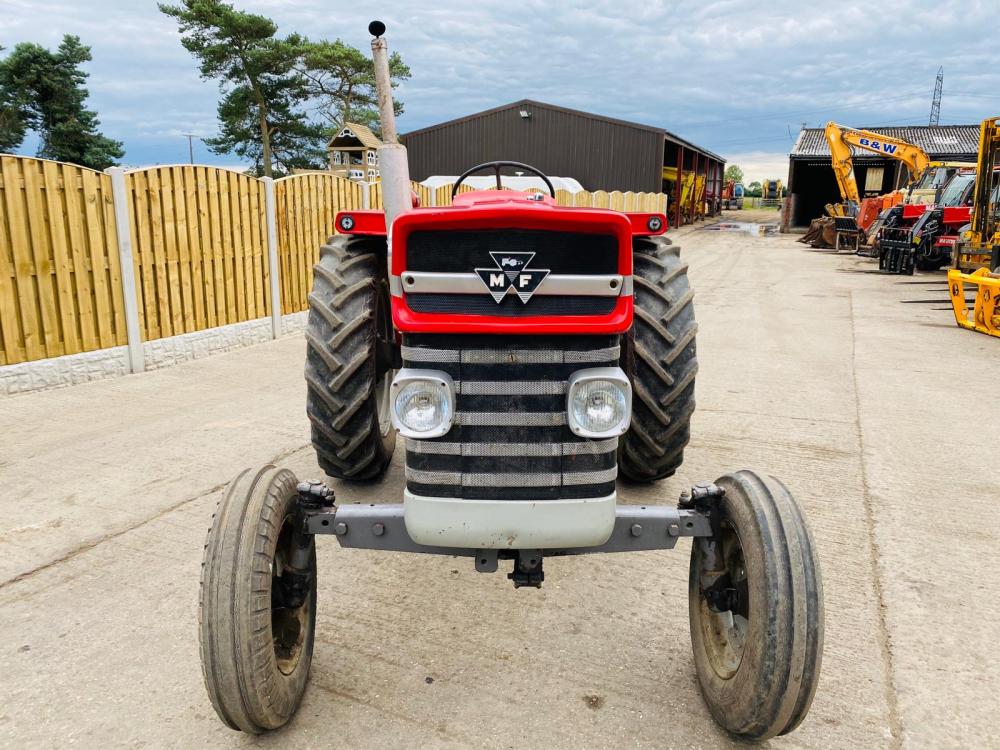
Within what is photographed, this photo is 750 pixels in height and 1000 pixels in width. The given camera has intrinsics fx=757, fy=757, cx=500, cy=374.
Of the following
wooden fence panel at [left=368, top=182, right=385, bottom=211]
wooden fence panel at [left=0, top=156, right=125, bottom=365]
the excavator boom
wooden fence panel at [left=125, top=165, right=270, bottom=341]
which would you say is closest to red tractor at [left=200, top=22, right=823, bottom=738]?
wooden fence panel at [left=0, top=156, right=125, bottom=365]

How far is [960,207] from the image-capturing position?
645 inches

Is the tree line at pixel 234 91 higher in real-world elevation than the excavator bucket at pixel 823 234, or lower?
higher

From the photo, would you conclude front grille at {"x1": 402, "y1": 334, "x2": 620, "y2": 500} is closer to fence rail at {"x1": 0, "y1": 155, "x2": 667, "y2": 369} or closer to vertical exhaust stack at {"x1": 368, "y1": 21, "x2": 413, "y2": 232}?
vertical exhaust stack at {"x1": 368, "y1": 21, "x2": 413, "y2": 232}

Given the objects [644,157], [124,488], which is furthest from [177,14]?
[124,488]

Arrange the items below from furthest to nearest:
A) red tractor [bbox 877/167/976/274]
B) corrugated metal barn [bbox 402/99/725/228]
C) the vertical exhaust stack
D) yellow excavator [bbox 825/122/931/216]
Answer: corrugated metal barn [bbox 402/99/725/228], yellow excavator [bbox 825/122/931/216], red tractor [bbox 877/167/976/274], the vertical exhaust stack

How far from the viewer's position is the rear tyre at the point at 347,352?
11.0 feet

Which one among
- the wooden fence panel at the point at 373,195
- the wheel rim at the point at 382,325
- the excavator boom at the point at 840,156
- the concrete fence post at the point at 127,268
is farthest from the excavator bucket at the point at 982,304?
the excavator boom at the point at 840,156

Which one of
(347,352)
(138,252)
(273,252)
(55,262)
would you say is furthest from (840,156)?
(347,352)

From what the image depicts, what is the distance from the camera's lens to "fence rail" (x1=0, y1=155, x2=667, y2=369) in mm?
5758

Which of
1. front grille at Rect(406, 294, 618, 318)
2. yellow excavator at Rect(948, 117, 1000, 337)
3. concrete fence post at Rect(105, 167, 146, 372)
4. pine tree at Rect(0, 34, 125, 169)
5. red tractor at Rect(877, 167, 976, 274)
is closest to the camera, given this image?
front grille at Rect(406, 294, 618, 318)

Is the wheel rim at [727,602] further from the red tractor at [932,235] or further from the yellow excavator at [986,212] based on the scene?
the red tractor at [932,235]

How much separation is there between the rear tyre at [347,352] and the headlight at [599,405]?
1.51m

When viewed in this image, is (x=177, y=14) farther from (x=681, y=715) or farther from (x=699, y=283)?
(x=681, y=715)

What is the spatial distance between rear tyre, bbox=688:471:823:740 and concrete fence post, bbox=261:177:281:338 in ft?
23.1
